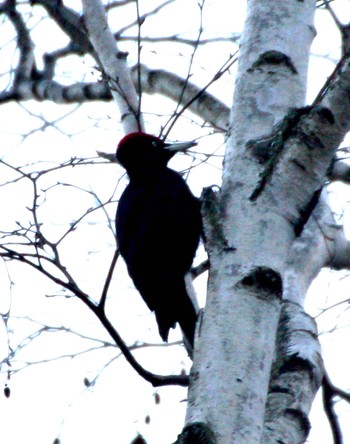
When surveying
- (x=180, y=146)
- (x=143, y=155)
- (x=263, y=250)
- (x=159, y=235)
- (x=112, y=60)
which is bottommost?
(x=263, y=250)

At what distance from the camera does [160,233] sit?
4.12 metres

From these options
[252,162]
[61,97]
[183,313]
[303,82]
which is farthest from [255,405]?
[61,97]

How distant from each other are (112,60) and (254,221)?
7.19ft

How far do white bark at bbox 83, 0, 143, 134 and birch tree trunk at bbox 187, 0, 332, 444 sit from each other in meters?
1.10

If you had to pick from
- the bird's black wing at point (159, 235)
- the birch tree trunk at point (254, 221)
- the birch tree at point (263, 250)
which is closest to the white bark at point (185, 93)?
the bird's black wing at point (159, 235)

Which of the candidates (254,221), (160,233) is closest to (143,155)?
(160,233)

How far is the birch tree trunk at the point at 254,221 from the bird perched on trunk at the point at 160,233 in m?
1.30

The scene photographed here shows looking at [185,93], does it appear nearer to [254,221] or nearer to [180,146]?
[180,146]

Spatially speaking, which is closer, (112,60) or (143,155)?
(112,60)

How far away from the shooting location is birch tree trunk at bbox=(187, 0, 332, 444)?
1.81 meters

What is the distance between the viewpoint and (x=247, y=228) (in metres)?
2.17

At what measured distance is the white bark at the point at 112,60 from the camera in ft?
12.8

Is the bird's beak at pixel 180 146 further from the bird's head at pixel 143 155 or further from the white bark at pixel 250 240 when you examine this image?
the white bark at pixel 250 240

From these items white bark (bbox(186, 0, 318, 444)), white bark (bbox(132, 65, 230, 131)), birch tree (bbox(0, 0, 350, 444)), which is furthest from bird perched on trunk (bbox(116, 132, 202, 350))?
white bark (bbox(186, 0, 318, 444))
